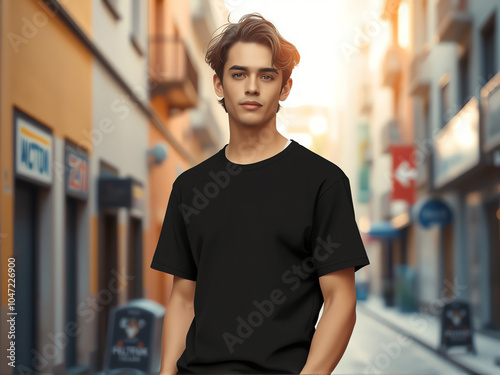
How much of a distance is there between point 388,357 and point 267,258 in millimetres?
12123

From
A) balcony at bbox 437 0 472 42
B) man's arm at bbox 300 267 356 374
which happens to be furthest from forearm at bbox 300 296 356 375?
balcony at bbox 437 0 472 42

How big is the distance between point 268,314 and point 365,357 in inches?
446

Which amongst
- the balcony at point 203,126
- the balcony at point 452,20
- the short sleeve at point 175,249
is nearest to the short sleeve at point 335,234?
the short sleeve at point 175,249

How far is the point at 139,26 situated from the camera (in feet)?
42.5

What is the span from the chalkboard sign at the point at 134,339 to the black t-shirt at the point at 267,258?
5.98 m

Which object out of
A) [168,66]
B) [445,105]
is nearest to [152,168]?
[168,66]

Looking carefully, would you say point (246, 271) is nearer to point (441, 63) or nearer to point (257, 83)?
point (257, 83)

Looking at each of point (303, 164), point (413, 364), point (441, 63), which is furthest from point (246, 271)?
point (441, 63)

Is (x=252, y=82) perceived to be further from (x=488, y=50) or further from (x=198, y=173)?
(x=488, y=50)

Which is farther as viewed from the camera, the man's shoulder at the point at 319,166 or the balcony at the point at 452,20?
the balcony at the point at 452,20

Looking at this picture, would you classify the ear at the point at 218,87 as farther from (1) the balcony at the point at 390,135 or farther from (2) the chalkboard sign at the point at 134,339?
(1) the balcony at the point at 390,135

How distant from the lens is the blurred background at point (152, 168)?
7215mm

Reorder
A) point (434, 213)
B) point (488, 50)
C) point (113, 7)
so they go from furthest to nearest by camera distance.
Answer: point (434, 213)
point (488, 50)
point (113, 7)

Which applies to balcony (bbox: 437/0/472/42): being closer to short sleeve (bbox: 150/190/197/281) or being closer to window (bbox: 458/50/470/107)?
window (bbox: 458/50/470/107)
